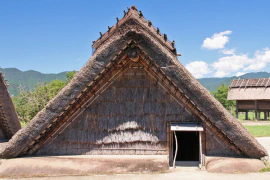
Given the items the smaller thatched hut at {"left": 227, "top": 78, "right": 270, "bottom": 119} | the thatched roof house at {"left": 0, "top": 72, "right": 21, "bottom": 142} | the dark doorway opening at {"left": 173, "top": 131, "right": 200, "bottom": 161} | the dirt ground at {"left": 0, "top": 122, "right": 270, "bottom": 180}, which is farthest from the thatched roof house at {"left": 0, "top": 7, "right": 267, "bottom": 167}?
the smaller thatched hut at {"left": 227, "top": 78, "right": 270, "bottom": 119}

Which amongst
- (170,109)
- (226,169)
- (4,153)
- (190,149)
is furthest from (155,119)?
(190,149)

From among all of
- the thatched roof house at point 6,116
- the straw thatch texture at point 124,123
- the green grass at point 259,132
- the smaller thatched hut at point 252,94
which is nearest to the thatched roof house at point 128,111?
the straw thatch texture at point 124,123

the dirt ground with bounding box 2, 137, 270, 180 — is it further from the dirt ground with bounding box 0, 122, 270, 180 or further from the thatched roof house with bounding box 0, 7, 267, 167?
the thatched roof house with bounding box 0, 7, 267, 167

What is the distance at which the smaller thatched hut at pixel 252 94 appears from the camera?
24.2 meters

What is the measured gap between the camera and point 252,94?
2475 cm

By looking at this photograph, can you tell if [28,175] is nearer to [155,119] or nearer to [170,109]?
[155,119]

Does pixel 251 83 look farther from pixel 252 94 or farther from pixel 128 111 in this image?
pixel 128 111

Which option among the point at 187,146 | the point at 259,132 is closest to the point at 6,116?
the point at 187,146

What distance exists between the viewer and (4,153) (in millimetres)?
5246

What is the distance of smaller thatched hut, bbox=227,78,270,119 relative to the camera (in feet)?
79.5

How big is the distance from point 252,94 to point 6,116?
23506 millimetres

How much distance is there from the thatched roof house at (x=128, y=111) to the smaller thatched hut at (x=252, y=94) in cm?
2121

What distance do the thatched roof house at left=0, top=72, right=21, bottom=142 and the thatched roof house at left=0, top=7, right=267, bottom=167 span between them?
1781 mm

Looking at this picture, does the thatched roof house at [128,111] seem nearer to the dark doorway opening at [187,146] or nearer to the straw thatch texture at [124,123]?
the straw thatch texture at [124,123]
